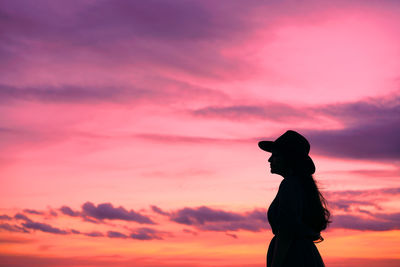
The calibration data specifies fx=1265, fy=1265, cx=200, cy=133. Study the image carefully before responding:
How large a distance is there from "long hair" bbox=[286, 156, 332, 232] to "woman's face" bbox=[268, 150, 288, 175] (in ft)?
0.41

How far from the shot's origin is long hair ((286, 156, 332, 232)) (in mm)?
22297

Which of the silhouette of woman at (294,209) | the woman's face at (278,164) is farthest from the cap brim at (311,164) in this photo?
the woman's face at (278,164)

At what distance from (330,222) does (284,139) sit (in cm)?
168

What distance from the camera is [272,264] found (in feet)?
72.7

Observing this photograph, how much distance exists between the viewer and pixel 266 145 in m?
22.7

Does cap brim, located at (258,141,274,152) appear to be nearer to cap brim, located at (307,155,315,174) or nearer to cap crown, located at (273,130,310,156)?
cap crown, located at (273,130,310,156)

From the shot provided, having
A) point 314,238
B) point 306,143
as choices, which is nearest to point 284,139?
point 306,143

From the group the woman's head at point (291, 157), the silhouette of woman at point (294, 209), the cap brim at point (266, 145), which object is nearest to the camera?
the silhouette of woman at point (294, 209)

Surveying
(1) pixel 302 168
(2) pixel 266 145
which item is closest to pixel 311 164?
(1) pixel 302 168

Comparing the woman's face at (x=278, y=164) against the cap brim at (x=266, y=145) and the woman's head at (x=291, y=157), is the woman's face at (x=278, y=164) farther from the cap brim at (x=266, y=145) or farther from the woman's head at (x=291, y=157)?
the cap brim at (x=266, y=145)

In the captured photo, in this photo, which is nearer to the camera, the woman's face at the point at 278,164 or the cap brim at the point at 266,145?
the woman's face at the point at 278,164

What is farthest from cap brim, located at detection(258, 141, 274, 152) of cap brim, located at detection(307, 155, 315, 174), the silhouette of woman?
cap brim, located at detection(307, 155, 315, 174)

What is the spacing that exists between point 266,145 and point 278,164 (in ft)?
1.55

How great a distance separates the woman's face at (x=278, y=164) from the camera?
73.7ft
